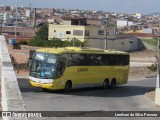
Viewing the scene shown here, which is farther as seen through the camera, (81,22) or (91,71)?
(81,22)

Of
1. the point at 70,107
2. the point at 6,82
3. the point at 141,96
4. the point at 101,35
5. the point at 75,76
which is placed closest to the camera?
the point at 6,82

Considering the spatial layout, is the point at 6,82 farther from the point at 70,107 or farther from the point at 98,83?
the point at 98,83

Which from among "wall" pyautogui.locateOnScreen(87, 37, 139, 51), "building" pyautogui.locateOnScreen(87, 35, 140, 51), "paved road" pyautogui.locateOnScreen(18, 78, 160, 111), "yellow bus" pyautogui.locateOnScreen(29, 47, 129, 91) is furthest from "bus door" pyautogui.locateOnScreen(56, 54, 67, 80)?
"wall" pyautogui.locateOnScreen(87, 37, 139, 51)

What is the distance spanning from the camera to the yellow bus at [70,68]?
26875 millimetres

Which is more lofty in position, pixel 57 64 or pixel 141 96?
pixel 57 64

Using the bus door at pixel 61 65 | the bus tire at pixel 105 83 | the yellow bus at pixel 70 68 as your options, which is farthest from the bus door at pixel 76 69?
the bus tire at pixel 105 83

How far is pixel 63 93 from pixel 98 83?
4680mm

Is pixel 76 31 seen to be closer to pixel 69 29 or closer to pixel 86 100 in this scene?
pixel 69 29

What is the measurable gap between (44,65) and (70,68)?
1.76 metres

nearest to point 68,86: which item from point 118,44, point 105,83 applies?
point 105,83

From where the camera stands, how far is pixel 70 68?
2775cm

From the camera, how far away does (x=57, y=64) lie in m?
26.6

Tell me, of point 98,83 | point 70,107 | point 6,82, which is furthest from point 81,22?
point 6,82

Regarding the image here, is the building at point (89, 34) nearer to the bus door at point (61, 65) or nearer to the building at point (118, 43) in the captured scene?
the building at point (118, 43)
